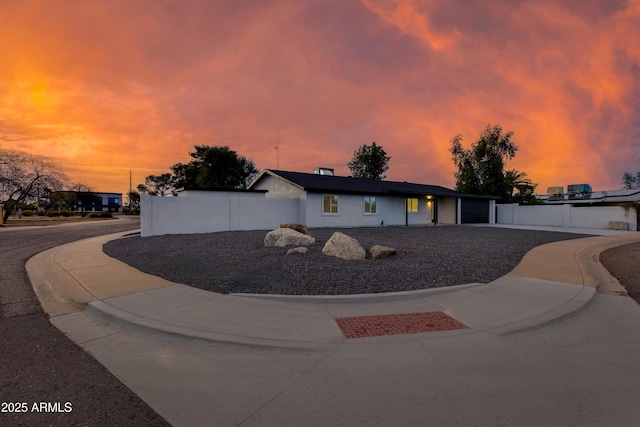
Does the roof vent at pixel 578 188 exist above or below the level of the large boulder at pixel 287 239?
above

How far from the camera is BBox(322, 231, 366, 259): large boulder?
840cm

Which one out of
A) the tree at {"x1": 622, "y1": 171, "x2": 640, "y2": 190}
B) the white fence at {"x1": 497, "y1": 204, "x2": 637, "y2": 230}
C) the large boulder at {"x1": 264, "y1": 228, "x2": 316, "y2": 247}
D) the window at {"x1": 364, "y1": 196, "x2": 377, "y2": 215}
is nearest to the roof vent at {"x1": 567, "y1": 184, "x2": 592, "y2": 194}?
the tree at {"x1": 622, "y1": 171, "x2": 640, "y2": 190}

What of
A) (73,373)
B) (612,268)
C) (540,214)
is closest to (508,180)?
(540,214)

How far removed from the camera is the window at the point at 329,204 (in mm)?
20891

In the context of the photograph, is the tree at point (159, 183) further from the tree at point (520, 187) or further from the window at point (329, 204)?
the tree at point (520, 187)

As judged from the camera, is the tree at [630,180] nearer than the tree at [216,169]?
No

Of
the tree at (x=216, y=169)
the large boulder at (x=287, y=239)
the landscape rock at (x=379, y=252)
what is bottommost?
the landscape rock at (x=379, y=252)

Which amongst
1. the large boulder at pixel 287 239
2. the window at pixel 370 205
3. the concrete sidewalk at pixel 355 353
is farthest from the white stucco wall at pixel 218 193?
the concrete sidewalk at pixel 355 353

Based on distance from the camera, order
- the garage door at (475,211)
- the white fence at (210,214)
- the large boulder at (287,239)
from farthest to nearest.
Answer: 1. the garage door at (475,211)
2. the white fence at (210,214)
3. the large boulder at (287,239)

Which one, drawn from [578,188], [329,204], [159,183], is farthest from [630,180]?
[159,183]

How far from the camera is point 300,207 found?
20.4 m

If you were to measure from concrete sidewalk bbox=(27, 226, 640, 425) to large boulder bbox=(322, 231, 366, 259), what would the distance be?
3.00 meters

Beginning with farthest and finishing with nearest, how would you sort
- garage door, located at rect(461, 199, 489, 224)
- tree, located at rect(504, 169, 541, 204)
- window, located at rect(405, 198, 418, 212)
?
1. tree, located at rect(504, 169, 541, 204)
2. garage door, located at rect(461, 199, 489, 224)
3. window, located at rect(405, 198, 418, 212)

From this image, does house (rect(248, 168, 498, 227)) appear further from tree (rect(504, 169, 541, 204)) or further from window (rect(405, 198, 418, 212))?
tree (rect(504, 169, 541, 204))
